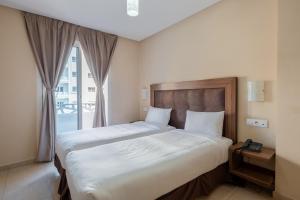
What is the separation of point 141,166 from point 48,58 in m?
2.81

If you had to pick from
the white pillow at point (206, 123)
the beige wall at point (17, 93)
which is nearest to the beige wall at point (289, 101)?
the white pillow at point (206, 123)

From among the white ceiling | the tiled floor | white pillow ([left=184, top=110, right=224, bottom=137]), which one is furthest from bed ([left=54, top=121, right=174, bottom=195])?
the white ceiling

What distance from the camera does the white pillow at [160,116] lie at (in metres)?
3.27

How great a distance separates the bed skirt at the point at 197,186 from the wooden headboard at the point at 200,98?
56 cm

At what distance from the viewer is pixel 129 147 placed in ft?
6.46

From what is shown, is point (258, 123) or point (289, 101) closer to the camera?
point (289, 101)

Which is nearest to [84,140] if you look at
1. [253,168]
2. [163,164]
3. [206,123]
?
[163,164]

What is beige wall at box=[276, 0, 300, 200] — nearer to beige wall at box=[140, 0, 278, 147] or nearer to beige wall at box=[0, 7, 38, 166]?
beige wall at box=[140, 0, 278, 147]

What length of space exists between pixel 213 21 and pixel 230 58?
2.33 ft

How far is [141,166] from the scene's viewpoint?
1433mm

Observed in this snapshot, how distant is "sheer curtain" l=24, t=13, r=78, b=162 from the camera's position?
2.93 meters

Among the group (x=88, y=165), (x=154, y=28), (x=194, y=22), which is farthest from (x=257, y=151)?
(x=154, y=28)

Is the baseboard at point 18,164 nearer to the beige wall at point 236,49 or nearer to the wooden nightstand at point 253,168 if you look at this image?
the beige wall at point 236,49

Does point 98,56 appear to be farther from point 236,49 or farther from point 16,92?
point 236,49
